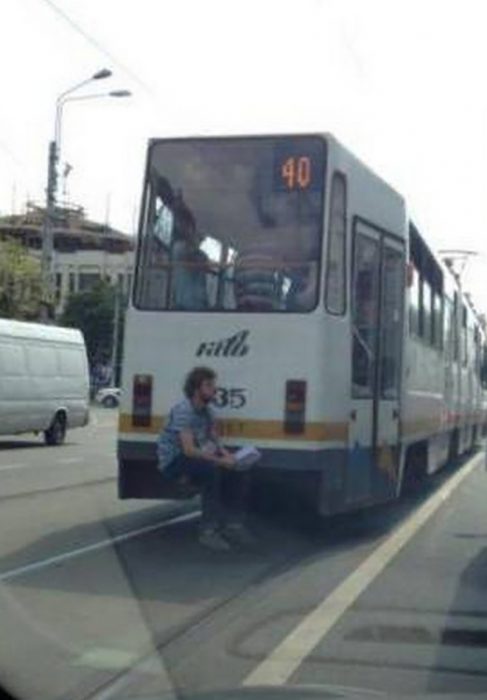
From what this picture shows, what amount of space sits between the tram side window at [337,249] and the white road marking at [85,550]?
2.69 metres

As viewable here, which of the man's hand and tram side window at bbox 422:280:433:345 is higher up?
tram side window at bbox 422:280:433:345

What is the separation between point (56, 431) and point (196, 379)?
53.7 ft

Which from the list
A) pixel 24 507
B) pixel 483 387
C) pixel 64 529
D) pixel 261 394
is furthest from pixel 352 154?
pixel 483 387

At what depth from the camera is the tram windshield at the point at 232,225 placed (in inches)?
444

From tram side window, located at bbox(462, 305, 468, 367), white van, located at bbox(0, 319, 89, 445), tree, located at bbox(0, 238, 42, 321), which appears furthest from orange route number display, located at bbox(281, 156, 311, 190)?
tree, located at bbox(0, 238, 42, 321)

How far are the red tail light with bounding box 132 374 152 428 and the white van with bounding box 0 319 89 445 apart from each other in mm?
12819

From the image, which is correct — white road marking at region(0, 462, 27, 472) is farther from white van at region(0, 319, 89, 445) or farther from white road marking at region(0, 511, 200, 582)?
white road marking at region(0, 511, 200, 582)

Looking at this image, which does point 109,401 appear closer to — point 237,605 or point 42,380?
point 42,380

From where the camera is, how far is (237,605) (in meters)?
8.50

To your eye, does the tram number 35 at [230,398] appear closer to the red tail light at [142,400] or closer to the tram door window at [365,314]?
the red tail light at [142,400]

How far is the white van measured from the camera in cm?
2425

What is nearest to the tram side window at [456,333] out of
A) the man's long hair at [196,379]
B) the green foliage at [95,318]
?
the man's long hair at [196,379]

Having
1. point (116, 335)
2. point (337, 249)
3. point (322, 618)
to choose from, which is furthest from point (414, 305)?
point (116, 335)

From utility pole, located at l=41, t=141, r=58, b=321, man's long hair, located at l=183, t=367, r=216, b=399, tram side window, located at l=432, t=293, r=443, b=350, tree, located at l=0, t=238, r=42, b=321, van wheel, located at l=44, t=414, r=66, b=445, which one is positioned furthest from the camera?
tree, located at l=0, t=238, r=42, b=321
